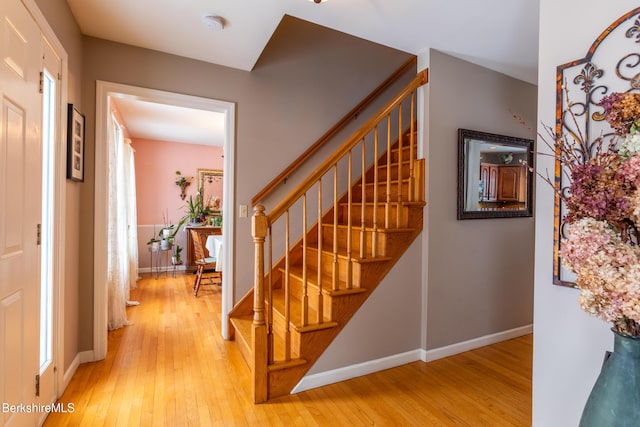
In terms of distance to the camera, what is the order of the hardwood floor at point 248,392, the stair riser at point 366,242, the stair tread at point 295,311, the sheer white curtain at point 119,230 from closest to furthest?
the hardwood floor at point 248,392 < the stair tread at point 295,311 < the stair riser at point 366,242 < the sheer white curtain at point 119,230

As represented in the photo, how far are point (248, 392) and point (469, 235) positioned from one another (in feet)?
6.98

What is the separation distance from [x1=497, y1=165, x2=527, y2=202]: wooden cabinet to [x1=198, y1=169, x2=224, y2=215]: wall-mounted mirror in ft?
16.3

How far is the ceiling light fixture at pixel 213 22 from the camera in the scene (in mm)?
2064

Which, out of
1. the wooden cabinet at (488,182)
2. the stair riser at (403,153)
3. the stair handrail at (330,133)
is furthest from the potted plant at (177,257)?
the wooden cabinet at (488,182)

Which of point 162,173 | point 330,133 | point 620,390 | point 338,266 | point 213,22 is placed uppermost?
point 213,22

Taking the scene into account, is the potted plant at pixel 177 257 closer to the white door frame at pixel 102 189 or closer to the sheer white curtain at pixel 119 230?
the sheer white curtain at pixel 119 230

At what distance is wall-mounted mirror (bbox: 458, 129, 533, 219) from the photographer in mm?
2629

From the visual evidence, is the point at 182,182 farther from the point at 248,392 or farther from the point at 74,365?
the point at 248,392

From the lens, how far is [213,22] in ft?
6.87

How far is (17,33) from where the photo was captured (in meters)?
1.34

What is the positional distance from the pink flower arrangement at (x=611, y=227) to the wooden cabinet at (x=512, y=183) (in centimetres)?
203

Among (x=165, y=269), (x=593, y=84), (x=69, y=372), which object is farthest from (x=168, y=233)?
(x=593, y=84)

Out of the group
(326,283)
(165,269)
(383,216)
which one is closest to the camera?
(326,283)

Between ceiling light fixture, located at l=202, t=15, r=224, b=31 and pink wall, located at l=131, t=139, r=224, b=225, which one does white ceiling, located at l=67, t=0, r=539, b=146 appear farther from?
pink wall, located at l=131, t=139, r=224, b=225
